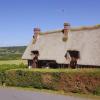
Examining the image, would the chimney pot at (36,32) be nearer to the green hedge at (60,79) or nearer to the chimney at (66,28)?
the chimney at (66,28)

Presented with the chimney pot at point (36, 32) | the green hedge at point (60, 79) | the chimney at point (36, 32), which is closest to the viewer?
the green hedge at point (60, 79)

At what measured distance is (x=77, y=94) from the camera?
100ft

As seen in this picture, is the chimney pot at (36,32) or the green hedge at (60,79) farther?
the chimney pot at (36,32)

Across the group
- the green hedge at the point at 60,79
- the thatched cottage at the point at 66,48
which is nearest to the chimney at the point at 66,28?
the thatched cottage at the point at 66,48

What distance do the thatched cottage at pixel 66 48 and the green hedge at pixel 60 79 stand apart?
6.96 meters

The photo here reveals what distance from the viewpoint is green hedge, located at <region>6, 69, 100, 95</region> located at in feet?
97.8

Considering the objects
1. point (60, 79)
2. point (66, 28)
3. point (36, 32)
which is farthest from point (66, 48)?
point (60, 79)

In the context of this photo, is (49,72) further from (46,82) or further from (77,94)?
(77,94)

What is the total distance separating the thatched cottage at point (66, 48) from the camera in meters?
40.8

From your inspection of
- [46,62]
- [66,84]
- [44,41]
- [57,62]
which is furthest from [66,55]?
[66,84]

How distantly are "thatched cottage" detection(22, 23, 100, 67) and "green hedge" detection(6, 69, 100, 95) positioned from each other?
6957mm

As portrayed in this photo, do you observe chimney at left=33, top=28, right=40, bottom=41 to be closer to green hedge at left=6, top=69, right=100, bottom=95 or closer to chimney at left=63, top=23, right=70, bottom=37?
chimney at left=63, top=23, right=70, bottom=37

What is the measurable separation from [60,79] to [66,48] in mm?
12498

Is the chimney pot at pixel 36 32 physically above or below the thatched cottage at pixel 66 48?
above
